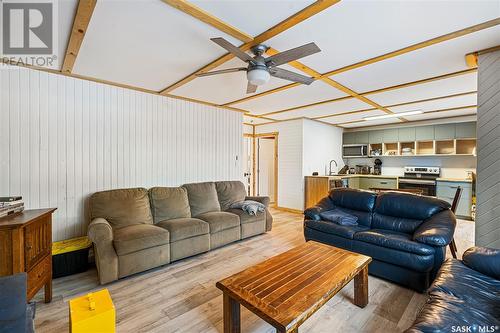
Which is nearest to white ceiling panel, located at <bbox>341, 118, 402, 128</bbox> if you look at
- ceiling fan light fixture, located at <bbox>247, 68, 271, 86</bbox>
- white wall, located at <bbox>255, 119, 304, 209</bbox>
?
white wall, located at <bbox>255, 119, 304, 209</bbox>

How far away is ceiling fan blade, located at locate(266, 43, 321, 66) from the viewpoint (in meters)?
1.74

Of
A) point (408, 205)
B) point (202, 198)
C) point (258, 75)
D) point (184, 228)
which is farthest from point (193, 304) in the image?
point (408, 205)

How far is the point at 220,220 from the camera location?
3.45 meters

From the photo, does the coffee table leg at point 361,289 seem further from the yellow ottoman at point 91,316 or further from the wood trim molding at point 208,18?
the wood trim molding at point 208,18

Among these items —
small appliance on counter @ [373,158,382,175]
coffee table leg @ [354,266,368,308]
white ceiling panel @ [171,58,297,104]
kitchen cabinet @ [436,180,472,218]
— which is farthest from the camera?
small appliance on counter @ [373,158,382,175]

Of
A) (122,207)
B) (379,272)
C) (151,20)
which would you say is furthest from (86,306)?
(379,272)

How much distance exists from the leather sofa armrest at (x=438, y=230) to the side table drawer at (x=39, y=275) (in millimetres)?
3561

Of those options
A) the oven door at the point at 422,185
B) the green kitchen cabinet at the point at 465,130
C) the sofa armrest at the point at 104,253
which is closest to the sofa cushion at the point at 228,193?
the sofa armrest at the point at 104,253

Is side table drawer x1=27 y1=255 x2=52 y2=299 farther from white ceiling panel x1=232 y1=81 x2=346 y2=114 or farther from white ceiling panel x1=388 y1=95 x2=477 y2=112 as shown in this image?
white ceiling panel x1=388 y1=95 x2=477 y2=112

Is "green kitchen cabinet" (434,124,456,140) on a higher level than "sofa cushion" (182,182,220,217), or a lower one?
higher

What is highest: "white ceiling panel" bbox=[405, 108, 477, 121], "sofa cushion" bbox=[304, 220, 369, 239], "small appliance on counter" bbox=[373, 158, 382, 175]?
"white ceiling panel" bbox=[405, 108, 477, 121]

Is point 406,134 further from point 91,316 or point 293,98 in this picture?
point 91,316

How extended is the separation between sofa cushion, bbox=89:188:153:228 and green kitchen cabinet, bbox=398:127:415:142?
6.48 m

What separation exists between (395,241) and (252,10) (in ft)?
8.70
